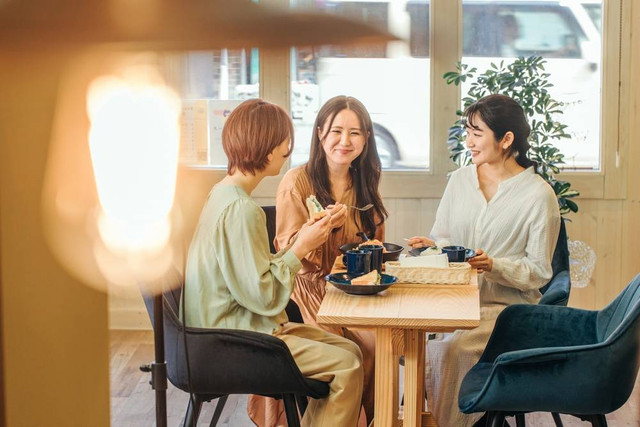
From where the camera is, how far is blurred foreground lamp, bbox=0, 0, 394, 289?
0.63 ft

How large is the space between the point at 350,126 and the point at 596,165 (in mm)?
1987

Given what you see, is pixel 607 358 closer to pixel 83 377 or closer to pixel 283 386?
pixel 283 386

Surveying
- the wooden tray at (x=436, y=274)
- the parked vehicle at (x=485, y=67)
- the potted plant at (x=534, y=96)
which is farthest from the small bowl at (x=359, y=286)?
the parked vehicle at (x=485, y=67)

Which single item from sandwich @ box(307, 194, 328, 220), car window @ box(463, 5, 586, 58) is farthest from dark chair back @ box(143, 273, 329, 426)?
car window @ box(463, 5, 586, 58)

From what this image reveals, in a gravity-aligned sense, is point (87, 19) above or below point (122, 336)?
above

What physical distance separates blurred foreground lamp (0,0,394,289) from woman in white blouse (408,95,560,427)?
249 cm

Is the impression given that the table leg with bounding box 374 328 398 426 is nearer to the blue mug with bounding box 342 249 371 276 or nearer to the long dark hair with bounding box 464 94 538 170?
the blue mug with bounding box 342 249 371 276

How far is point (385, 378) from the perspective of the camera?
2.38 meters

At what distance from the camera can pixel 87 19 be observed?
19 centimetres

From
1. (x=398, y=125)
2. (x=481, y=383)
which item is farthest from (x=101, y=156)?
(x=398, y=125)

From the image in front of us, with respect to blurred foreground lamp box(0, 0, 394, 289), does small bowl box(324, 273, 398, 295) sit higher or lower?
lower

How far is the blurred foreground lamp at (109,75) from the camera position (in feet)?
A: 0.63

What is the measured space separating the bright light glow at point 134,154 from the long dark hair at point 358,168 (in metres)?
2.65

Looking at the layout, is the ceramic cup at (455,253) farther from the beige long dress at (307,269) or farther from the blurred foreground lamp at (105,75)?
the blurred foreground lamp at (105,75)
